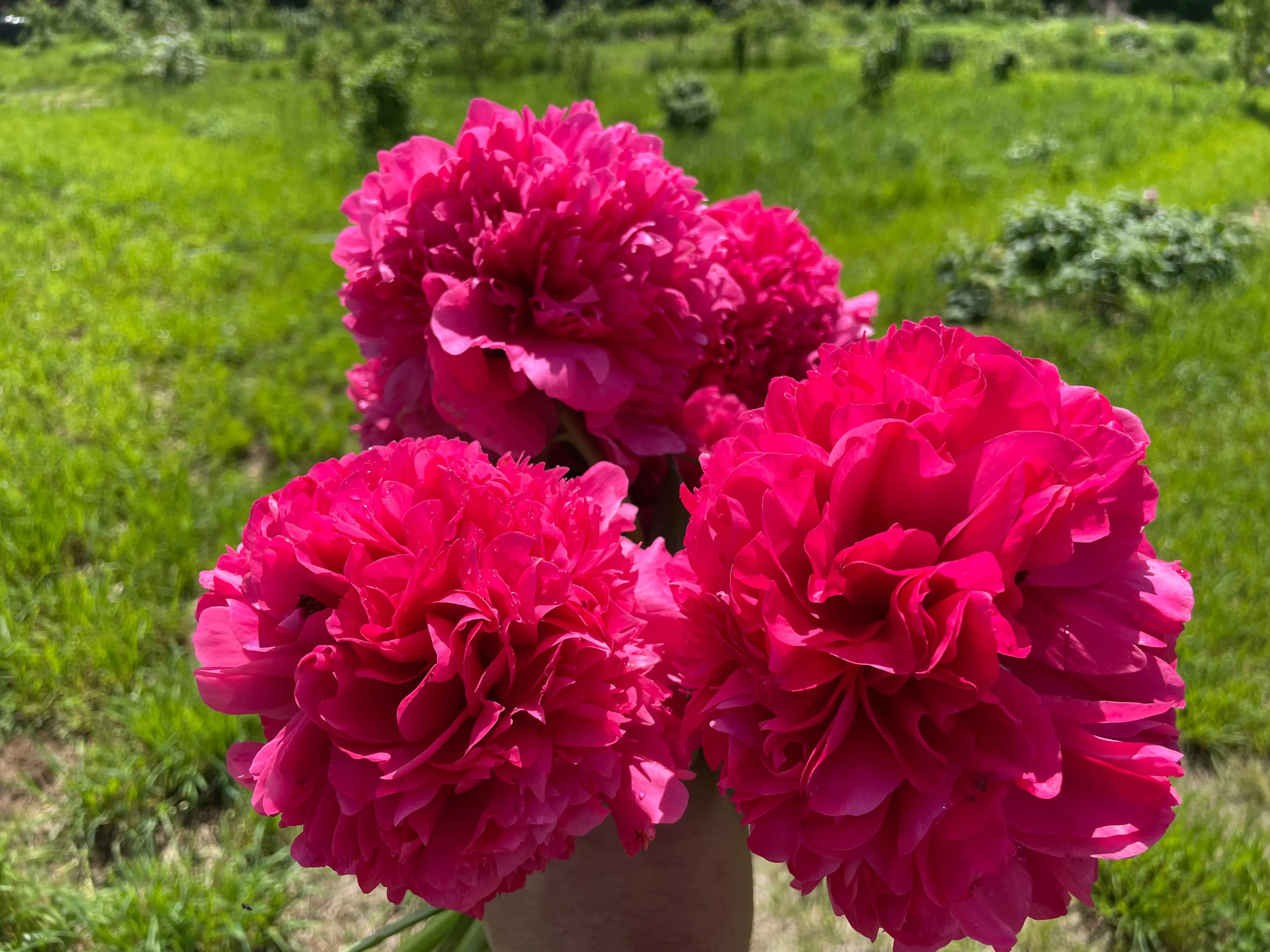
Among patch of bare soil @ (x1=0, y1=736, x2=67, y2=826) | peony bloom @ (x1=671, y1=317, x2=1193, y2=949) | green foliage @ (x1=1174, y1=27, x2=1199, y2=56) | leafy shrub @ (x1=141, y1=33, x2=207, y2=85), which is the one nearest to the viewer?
peony bloom @ (x1=671, y1=317, x2=1193, y2=949)

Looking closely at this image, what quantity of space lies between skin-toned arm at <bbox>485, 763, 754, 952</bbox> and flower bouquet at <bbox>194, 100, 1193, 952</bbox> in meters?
0.21

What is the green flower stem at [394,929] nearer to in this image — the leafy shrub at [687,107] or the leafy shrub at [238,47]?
the leafy shrub at [238,47]

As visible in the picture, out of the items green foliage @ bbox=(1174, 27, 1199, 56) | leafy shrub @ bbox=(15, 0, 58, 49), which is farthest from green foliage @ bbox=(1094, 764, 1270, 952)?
green foliage @ bbox=(1174, 27, 1199, 56)

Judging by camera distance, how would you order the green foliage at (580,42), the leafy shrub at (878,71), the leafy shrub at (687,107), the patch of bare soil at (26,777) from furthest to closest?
1. the leafy shrub at (878,71)
2. the green foliage at (580,42)
3. the leafy shrub at (687,107)
4. the patch of bare soil at (26,777)

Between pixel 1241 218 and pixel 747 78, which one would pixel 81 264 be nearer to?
pixel 1241 218

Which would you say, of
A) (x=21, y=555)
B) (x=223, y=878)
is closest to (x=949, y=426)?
(x=223, y=878)

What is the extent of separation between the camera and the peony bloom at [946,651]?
1.51 ft

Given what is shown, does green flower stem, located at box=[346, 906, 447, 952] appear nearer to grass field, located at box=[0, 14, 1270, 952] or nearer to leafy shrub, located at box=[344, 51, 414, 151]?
grass field, located at box=[0, 14, 1270, 952]

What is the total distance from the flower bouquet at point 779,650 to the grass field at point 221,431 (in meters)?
1.25

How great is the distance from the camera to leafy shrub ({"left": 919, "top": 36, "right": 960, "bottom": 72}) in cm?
1271

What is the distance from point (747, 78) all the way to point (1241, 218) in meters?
6.56

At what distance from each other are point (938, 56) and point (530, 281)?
47.6 feet

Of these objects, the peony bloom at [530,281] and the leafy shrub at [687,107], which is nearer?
the peony bloom at [530,281]

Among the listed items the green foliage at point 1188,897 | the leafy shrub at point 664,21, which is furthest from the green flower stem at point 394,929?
the leafy shrub at point 664,21
